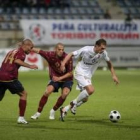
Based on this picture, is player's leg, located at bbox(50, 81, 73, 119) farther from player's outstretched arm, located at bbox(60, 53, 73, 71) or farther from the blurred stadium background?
the blurred stadium background

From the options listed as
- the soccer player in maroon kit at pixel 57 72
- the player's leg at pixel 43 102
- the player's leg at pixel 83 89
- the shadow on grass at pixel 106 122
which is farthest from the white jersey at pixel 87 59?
the shadow on grass at pixel 106 122

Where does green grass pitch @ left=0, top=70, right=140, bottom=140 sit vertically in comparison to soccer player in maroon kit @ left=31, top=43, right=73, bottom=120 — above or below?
below

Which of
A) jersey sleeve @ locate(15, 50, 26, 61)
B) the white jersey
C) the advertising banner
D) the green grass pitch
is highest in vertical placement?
the advertising banner

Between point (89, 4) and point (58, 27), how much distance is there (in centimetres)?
477

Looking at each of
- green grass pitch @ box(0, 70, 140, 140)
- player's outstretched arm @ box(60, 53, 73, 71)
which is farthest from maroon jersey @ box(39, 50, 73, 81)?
green grass pitch @ box(0, 70, 140, 140)

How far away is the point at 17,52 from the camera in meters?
12.2

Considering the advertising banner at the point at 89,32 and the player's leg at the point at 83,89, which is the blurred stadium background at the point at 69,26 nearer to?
the advertising banner at the point at 89,32

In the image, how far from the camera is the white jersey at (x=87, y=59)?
13.5 meters

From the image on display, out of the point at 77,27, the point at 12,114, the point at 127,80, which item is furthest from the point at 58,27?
the point at 12,114

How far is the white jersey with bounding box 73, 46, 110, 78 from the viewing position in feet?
44.2

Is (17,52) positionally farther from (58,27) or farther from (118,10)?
(118,10)

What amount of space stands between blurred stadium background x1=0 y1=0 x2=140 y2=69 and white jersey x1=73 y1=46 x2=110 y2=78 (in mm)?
21966

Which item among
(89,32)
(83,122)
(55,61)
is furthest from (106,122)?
(89,32)

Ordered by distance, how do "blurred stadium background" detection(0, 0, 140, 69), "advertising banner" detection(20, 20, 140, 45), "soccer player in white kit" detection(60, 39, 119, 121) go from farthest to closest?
"advertising banner" detection(20, 20, 140, 45), "blurred stadium background" detection(0, 0, 140, 69), "soccer player in white kit" detection(60, 39, 119, 121)
